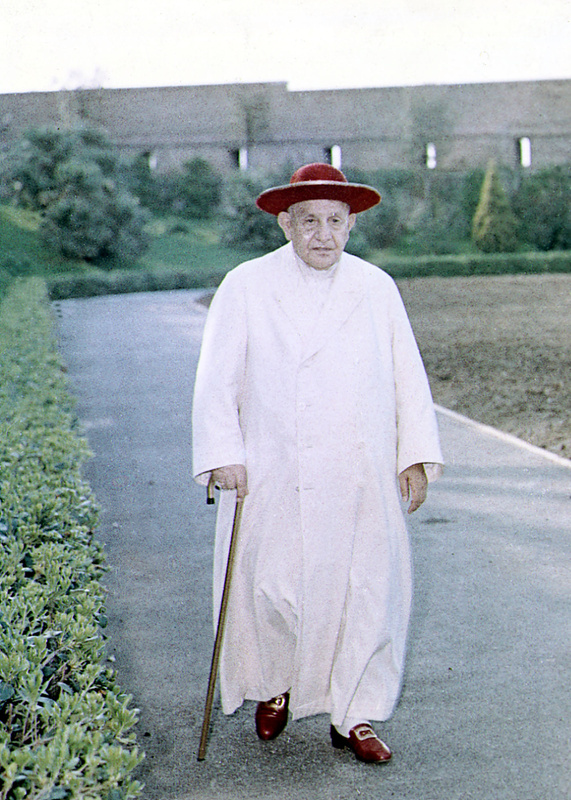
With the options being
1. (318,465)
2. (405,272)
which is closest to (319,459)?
(318,465)

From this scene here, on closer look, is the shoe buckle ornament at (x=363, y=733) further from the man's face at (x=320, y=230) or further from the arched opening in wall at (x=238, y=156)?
the arched opening in wall at (x=238, y=156)

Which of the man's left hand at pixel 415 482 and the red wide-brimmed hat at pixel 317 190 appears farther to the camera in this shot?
the man's left hand at pixel 415 482

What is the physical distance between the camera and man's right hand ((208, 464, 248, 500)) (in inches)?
132

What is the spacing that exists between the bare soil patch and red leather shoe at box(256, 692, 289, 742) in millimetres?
4682

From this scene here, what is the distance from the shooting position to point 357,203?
3.50m

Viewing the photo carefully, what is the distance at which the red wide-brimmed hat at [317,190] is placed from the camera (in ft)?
11.0

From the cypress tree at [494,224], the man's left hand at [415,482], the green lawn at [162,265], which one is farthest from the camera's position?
the cypress tree at [494,224]

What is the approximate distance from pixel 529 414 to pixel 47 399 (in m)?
4.23

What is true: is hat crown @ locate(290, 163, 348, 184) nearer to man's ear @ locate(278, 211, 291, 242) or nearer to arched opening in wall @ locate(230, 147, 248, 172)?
man's ear @ locate(278, 211, 291, 242)

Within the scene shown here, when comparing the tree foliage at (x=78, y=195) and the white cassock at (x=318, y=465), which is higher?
the tree foliage at (x=78, y=195)

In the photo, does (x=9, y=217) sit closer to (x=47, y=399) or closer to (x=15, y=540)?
(x=47, y=399)

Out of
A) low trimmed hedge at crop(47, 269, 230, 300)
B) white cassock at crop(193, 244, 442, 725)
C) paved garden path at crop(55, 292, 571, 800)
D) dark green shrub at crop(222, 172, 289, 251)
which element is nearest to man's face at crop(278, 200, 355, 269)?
white cassock at crop(193, 244, 442, 725)

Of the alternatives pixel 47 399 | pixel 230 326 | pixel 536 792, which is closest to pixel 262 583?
pixel 230 326

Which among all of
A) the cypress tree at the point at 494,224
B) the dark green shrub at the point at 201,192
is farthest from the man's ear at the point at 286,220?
the dark green shrub at the point at 201,192
